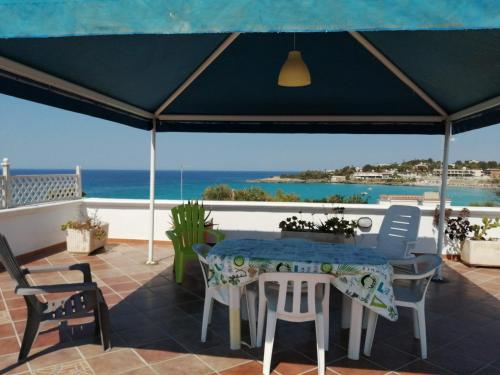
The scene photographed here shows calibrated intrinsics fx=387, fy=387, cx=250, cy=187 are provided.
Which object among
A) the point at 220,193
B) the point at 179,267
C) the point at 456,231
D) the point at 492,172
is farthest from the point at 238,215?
the point at 492,172

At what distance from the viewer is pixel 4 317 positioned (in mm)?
3396

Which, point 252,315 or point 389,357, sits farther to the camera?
point 252,315

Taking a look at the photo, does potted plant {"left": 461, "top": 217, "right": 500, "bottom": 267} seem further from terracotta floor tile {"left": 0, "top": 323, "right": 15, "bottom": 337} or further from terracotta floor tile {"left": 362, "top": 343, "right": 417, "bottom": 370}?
terracotta floor tile {"left": 0, "top": 323, "right": 15, "bottom": 337}

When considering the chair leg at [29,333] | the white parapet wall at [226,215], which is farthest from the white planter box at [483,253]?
the chair leg at [29,333]

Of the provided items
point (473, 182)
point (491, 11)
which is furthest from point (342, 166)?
point (491, 11)

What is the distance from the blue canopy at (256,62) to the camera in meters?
1.45

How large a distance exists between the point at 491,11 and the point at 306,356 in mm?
2423

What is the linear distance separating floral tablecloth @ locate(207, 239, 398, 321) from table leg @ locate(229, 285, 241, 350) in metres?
0.15

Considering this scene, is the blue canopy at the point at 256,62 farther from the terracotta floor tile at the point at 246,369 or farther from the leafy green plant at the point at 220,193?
A: the leafy green plant at the point at 220,193

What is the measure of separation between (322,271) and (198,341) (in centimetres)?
119

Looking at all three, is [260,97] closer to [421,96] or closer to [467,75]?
[421,96]

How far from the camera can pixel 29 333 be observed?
8.71ft

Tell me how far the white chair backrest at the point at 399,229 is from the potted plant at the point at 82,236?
412 centimetres

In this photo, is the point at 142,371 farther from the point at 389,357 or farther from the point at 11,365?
the point at 389,357
